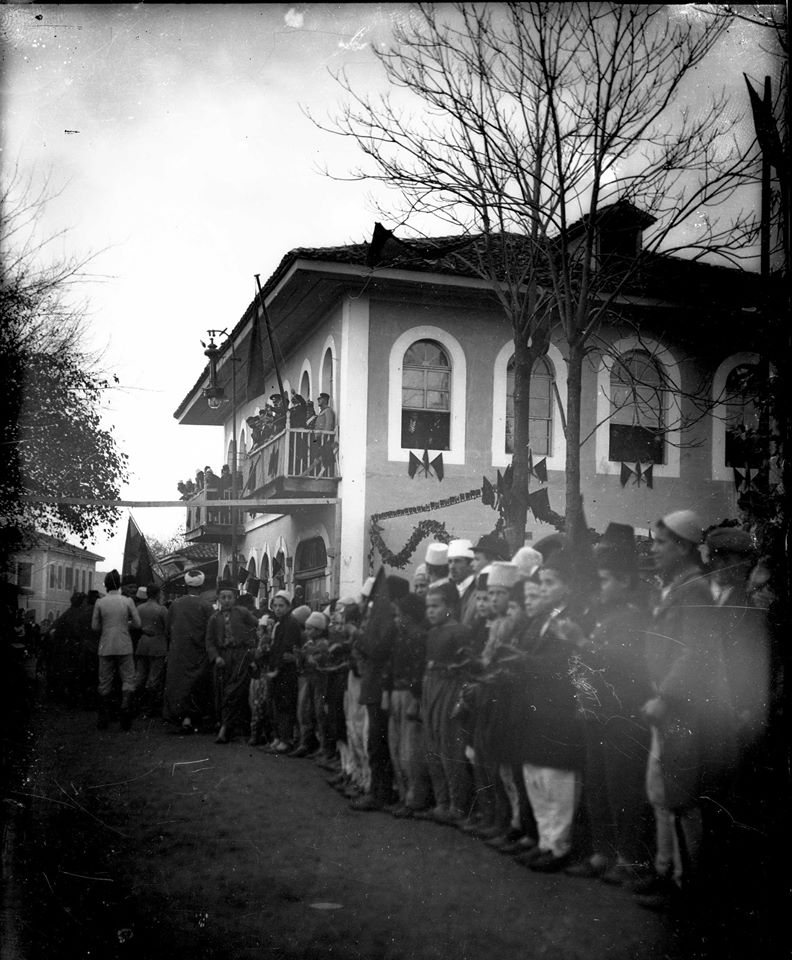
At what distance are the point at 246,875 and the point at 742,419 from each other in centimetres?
340

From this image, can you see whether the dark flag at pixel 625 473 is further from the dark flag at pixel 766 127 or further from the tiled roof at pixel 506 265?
the dark flag at pixel 766 127

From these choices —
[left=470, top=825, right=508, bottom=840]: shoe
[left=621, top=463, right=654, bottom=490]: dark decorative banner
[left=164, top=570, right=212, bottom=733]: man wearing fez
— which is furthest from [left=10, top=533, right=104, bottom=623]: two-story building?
[left=621, top=463, right=654, bottom=490]: dark decorative banner

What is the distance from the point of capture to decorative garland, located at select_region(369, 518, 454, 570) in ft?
16.0

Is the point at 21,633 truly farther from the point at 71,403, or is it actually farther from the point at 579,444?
the point at 579,444

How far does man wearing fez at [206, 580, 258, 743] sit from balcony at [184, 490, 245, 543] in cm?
40

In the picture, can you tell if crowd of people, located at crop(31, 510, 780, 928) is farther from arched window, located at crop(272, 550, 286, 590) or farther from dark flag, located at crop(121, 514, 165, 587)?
dark flag, located at crop(121, 514, 165, 587)

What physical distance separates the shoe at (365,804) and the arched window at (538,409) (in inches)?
78.4

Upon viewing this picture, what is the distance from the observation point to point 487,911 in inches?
162

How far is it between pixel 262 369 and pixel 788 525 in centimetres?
318

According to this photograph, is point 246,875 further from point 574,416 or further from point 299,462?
point 574,416

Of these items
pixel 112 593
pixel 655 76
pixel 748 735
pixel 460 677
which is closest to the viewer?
pixel 748 735

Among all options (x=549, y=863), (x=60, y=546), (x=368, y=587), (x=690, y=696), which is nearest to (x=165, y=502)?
(x=60, y=546)

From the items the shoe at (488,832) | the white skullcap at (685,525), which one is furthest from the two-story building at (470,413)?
the shoe at (488,832)

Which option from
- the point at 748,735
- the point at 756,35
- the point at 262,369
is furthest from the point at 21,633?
the point at 756,35
